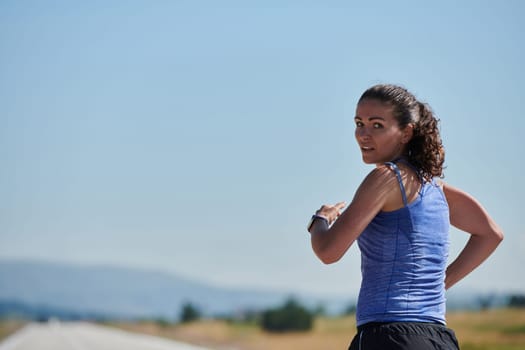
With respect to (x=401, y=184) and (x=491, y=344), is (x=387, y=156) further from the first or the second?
(x=491, y=344)

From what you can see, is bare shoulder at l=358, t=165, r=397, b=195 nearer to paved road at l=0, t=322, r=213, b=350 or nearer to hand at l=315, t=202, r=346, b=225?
hand at l=315, t=202, r=346, b=225

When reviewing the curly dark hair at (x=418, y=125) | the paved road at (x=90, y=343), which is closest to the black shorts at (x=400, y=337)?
the curly dark hair at (x=418, y=125)

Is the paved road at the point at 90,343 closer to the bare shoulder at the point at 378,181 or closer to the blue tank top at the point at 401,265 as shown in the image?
the blue tank top at the point at 401,265

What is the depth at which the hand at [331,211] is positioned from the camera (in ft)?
11.1

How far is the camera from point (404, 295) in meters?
3.25

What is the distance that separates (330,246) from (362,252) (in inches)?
6.0

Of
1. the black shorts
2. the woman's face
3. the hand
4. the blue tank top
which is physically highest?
the woman's face

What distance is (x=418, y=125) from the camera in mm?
3459

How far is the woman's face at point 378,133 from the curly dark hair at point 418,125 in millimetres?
20

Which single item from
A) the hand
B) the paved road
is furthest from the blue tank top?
the paved road

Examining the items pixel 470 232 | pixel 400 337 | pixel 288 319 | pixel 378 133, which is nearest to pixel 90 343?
pixel 288 319

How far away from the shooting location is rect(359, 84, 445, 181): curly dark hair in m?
Answer: 3.40

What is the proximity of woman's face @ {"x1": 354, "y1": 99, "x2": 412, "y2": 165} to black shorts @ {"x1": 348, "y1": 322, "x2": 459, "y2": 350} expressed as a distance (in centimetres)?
56

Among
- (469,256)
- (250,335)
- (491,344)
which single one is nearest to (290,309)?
(250,335)
